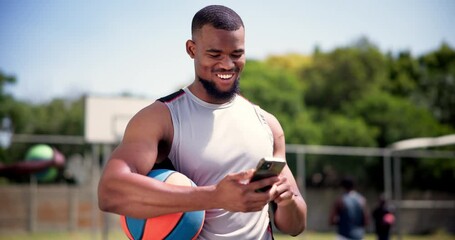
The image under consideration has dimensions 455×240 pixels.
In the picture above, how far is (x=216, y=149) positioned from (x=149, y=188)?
16.8 inches

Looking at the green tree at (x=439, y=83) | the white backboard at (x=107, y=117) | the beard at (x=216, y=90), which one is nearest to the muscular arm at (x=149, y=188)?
the beard at (x=216, y=90)

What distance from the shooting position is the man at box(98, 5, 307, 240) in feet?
8.30

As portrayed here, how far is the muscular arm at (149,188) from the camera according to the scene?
2334 millimetres

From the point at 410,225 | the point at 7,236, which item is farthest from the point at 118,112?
the point at 410,225

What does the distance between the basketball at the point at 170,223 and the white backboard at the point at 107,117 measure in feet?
42.1

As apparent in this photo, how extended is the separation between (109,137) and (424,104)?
96.7 ft

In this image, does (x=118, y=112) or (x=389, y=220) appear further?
(x=118, y=112)

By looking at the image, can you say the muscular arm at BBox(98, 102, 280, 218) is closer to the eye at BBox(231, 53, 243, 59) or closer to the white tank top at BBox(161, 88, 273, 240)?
the white tank top at BBox(161, 88, 273, 240)

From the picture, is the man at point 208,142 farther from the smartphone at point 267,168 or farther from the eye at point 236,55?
the smartphone at point 267,168

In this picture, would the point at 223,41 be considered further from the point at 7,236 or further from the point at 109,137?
the point at 7,236

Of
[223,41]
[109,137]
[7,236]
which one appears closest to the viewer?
[223,41]

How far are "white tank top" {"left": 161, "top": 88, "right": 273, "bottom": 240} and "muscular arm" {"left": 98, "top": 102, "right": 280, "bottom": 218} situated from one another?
0.31ft

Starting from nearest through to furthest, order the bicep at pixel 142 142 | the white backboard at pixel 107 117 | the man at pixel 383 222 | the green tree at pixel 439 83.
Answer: the bicep at pixel 142 142
the man at pixel 383 222
the white backboard at pixel 107 117
the green tree at pixel 439 83

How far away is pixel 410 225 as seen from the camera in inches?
895
